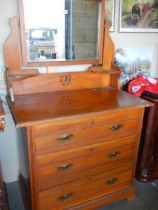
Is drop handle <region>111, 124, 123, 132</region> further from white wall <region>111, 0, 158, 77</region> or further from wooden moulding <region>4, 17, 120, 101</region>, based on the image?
white wall <region>111, 0, 158, 77</region>

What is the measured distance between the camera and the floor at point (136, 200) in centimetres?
162

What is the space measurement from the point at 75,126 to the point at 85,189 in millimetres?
520

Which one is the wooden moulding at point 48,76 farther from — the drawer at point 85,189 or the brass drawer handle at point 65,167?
the drawer at point 85,189

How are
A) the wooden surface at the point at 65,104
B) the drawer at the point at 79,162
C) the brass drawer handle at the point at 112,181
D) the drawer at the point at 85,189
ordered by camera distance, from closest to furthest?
1. the wooden surface at the point at 65,104
2. the drawer at the point at 79,162
3. the drawer at the point at 85,189
4. the brass drawer handle at the point at 112,181

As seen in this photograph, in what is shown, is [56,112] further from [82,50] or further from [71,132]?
[82,50]

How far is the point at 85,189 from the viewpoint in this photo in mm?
1480

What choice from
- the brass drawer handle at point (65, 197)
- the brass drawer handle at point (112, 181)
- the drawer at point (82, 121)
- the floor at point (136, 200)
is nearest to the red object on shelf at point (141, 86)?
the drawer at point (82, 121)

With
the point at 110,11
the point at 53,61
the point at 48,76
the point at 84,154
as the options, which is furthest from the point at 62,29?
the point at 84,154

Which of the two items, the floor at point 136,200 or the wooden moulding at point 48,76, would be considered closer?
the wooden moulding at point 48,76

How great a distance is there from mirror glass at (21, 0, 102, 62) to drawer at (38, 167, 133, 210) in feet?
2.87

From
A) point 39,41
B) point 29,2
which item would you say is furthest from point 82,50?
point 29,2

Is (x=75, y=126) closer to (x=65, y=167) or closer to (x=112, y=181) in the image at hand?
(x=65, y=167)

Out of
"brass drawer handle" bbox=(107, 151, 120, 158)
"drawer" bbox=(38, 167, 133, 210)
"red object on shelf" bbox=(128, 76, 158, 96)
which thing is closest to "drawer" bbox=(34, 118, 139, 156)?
"brass drawer handle" bbox=(107, 151, 120, 158)

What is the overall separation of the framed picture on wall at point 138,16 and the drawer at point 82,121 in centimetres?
81
